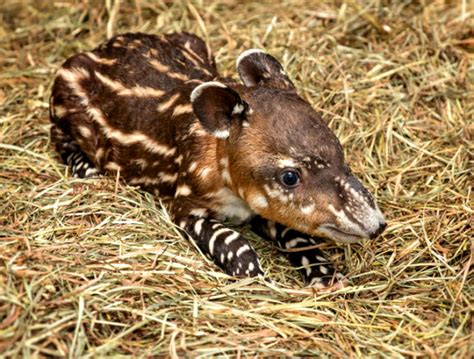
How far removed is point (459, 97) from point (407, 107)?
0.47 m

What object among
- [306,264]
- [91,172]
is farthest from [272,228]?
[91,172]

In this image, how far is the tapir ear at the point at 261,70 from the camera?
19.8 ft

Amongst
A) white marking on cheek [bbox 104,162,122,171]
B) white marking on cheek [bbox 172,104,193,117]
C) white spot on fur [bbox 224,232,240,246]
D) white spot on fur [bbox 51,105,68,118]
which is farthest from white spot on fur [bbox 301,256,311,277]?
white spot on fur [bbox 51,105,68,118]

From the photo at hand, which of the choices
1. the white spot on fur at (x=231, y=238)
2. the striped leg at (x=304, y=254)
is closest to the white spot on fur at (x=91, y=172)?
the striped leg at (x=304, y=254)

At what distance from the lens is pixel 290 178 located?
17.9ft

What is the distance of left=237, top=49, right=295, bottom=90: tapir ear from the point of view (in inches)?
238

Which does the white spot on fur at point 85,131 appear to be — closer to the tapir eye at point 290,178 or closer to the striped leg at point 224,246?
the striped leg at point 224,246

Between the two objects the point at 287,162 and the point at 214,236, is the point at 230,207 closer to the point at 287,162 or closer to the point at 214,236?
the point at 214,236

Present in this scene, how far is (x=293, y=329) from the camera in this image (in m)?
5.02

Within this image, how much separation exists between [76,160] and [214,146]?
1.60m

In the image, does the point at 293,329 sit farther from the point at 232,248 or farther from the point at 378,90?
the point at 378,90

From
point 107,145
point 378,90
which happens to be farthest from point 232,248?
point 378,90

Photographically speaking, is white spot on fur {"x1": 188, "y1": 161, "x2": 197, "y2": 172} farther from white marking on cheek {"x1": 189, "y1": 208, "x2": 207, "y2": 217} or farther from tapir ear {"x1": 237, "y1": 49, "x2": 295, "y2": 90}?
tapir ear {"x1": 237, "y1": 49, "x2": 295, "y2": 90}

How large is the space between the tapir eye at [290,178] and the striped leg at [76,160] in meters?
2.04
